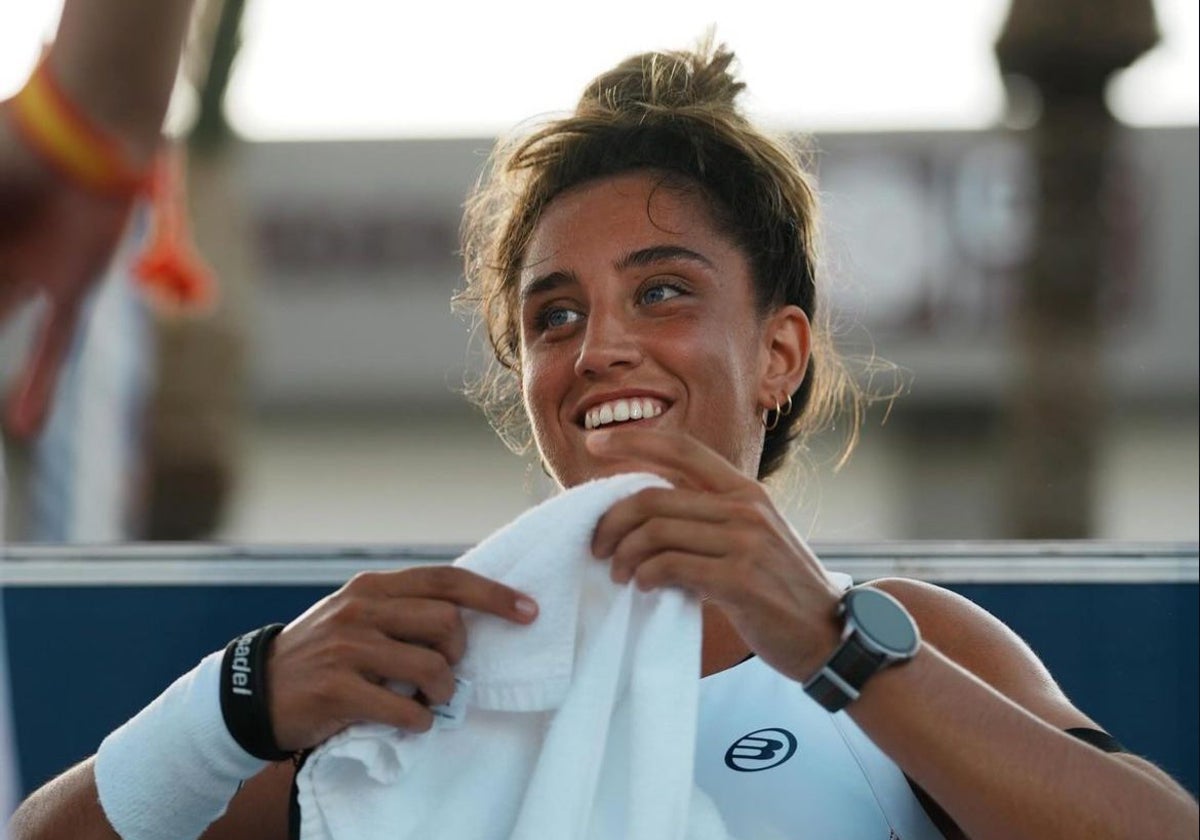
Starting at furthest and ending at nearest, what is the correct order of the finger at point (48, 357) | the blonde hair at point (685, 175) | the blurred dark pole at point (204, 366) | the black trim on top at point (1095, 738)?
the blurred dark pole at point (204, 366)
the blonde hair at point (685, 175)
the black trim on top at point (1095, 738)
the finger at point (48, 357)

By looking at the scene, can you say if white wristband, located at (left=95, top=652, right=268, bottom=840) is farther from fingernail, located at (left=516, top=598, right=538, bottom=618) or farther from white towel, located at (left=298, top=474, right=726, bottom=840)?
fingernail, located at (left=516, top=598, right=538, bottom=618)

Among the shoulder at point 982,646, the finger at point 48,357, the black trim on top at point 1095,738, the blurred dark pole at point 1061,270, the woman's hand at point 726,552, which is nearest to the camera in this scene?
the finger at point 48,357

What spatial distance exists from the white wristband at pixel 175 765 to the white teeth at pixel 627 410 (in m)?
0.52

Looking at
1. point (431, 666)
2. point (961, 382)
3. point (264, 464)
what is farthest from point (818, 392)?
point (264, 464)

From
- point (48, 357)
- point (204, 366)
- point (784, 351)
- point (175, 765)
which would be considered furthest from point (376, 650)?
point (204, 366)

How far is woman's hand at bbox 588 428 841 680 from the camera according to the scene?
1592 mm

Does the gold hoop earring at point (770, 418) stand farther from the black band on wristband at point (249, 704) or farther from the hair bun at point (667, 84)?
the black band on wristband at point (249, 704)

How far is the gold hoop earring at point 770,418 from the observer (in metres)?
2.21

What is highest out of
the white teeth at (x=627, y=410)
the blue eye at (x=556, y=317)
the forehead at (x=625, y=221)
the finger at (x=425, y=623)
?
the forehead at (x=625, y=221)

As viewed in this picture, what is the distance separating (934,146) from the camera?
10.6 m

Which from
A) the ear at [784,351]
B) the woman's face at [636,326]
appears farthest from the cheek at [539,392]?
the ear at [784,351]

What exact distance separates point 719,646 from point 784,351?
422 mm

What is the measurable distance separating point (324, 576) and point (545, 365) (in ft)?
1.96

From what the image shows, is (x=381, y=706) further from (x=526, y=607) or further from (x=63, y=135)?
(x=63, y=135)
